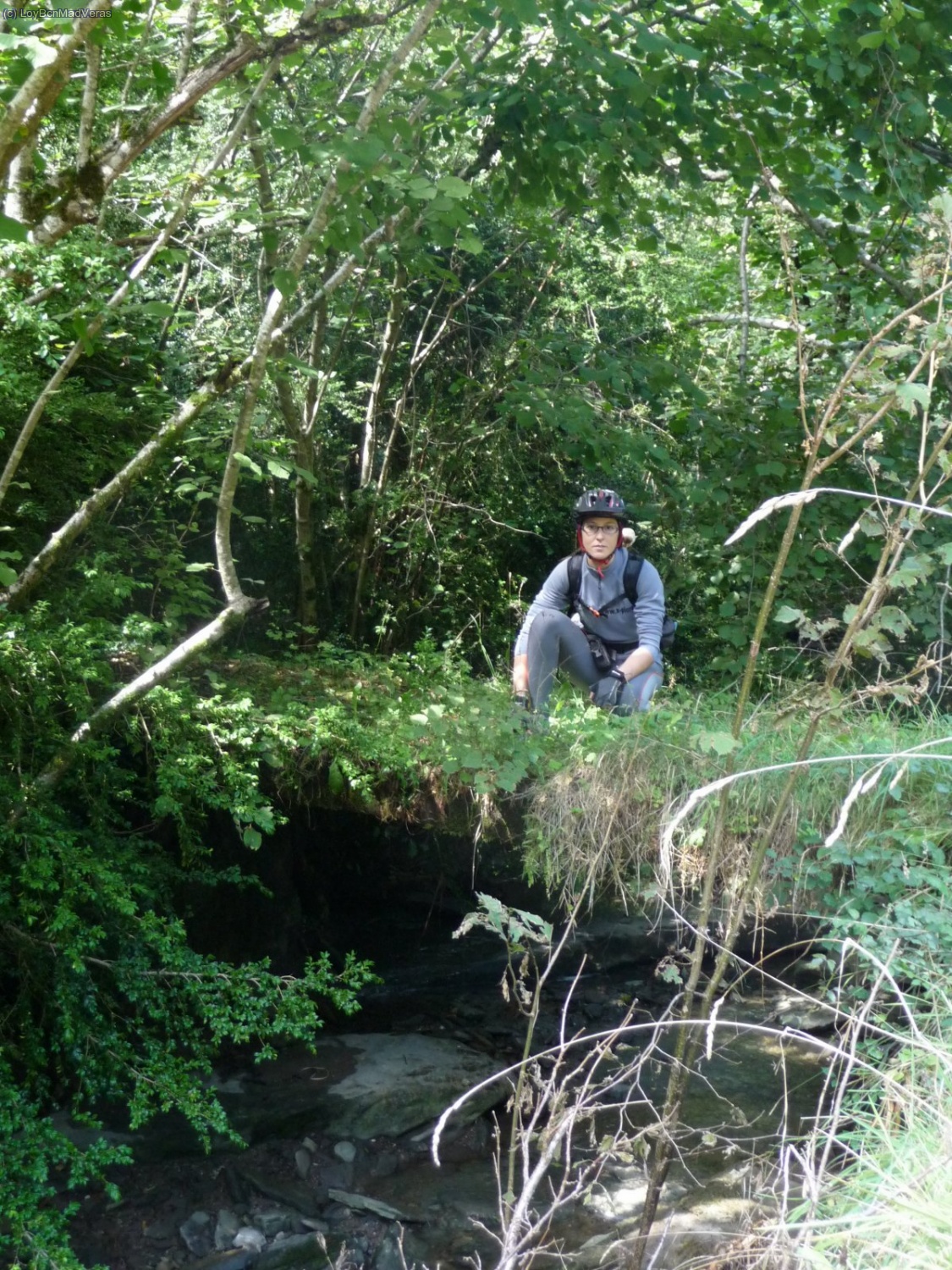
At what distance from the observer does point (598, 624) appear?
5.81 metres

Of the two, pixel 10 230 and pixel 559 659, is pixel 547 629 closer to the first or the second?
pixel 559 659

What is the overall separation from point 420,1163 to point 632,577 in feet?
10.5

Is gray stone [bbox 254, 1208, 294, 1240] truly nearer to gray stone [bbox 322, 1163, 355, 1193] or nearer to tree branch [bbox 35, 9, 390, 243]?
gray stone [bbox 322, 1163, 355, 1193]

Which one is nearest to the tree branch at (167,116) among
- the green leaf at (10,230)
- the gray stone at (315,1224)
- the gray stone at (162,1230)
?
the green leaf at (10,230)

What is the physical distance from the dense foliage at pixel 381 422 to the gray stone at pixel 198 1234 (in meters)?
0.68

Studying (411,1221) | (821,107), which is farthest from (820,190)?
(411,1221)

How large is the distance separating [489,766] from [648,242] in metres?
3.34

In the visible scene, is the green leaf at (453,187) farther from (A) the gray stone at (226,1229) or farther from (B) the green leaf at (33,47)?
(A) the gray stone at (226,1229)

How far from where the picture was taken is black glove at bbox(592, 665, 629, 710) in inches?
220

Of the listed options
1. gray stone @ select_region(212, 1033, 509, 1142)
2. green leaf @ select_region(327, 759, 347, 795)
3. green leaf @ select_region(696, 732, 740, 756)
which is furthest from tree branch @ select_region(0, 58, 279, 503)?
gray stone @ select_region(212, 1033, 509, 1142)

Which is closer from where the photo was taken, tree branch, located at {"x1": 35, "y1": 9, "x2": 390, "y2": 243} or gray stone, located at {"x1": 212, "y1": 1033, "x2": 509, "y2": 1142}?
tree branch, located at {"x1": 35, "y1": 9, "x2": 390, "y2": 243}

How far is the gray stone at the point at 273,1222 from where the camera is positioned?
4.95 m

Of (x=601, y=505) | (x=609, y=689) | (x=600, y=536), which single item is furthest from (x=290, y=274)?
(x=609, y=689)

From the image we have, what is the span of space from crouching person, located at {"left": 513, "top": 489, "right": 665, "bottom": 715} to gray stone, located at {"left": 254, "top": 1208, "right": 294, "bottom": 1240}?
2.65 meters
